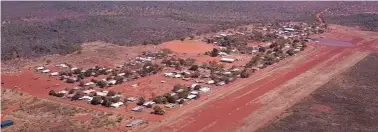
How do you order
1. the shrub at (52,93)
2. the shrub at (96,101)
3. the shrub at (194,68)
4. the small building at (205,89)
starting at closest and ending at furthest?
1. the shrub at (96,101)
2. the shrub at (52,93)
3. the small building at (205,89)
4. the shrub at (194,68)

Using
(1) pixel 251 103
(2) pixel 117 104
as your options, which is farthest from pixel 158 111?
(1) pixel 251 103

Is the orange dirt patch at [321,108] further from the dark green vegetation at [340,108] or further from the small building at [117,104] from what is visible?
the small building at [117,104]

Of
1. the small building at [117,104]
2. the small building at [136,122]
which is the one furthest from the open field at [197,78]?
the small building at [136,122]

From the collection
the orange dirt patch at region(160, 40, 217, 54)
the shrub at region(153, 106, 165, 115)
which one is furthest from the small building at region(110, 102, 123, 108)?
the orange dirt patch at region(160, 40, 217, 54)

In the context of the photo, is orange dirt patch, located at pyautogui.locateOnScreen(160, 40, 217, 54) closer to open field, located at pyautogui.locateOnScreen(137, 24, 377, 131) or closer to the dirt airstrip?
the dirt airstrip

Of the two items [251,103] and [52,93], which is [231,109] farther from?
[52,93]

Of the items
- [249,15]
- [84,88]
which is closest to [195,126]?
[84,88]
